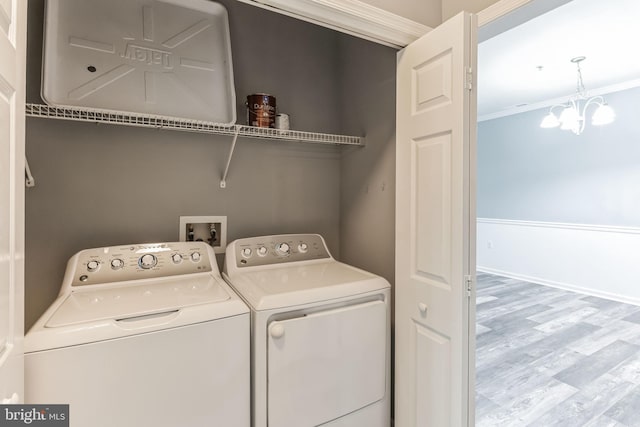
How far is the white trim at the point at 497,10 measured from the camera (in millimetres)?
1107

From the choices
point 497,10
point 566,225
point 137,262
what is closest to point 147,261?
point 137,262

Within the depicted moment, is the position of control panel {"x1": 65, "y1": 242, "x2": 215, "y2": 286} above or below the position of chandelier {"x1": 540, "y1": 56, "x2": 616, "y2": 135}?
below

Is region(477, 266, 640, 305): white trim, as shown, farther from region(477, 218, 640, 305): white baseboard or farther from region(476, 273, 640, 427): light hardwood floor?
region(476, 273, 640, 427): light hardwood floor

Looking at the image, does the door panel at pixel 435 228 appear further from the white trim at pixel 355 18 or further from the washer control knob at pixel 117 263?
the washer control knob at pixel 117 263

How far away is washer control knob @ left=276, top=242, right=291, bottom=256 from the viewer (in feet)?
5.67

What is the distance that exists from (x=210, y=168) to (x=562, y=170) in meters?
Answer: 4.50

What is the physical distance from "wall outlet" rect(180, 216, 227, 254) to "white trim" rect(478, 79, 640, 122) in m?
4.60

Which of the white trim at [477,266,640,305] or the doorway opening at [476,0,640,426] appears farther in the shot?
the white trim at [477,266,640,305]

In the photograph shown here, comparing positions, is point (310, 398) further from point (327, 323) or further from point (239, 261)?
point (239, 261)

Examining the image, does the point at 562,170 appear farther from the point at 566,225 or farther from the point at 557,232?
the point at 557,232

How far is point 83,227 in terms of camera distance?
1.49 metres

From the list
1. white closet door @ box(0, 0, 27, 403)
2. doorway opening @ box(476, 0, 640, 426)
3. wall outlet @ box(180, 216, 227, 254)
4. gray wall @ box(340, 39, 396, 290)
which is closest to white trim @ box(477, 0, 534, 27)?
doorway opening @ box(476, 0, 640, 426)

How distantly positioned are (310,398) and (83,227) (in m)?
1.28

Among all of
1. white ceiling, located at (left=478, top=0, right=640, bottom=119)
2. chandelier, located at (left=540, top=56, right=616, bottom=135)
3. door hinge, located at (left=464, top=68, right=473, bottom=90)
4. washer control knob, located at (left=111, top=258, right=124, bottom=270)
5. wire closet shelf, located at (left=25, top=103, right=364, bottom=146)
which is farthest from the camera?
chandelier, located at (left=540, top=56, right=616, bottom=135)
